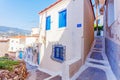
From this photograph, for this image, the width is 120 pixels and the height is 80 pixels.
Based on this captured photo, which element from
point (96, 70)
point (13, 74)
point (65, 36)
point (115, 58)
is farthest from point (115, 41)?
point (65, 36)

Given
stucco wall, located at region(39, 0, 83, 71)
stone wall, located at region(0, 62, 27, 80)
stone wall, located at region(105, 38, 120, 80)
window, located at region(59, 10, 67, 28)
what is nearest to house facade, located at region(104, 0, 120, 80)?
stone wall, located at region(105, 38, 120, 80)

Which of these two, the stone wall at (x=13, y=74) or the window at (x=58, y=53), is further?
the window at (x=58, y=53)

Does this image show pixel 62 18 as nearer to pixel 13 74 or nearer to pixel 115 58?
pixel 115 58

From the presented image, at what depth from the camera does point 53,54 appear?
13.1 meters

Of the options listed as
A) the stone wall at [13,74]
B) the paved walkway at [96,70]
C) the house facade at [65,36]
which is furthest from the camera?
the house facade at [65,36]

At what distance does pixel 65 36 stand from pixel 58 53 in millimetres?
1888

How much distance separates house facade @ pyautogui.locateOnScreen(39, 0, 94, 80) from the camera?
970 centimetres

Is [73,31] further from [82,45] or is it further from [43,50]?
[43,50]

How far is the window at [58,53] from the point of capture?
1181cm

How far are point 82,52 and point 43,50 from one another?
20.1ft

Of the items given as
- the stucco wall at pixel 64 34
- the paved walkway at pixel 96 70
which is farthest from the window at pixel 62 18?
the paved walkway at pixel 96 70

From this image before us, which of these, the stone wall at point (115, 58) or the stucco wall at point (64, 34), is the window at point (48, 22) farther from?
the stone wall at point (115, 58)

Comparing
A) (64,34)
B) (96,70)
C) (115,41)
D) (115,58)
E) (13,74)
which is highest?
(64,34)

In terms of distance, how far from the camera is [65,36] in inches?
453
